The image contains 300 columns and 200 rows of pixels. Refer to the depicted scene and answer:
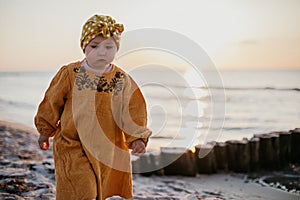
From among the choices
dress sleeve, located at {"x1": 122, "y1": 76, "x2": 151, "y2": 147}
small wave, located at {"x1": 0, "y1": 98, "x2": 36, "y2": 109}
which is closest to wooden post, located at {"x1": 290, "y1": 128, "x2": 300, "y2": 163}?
dress sleeve, located at {"x1": 122, "y1": 76, "x2": 151, "y2": 147}

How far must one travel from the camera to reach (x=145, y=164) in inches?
198

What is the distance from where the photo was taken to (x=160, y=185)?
4637 millimetres

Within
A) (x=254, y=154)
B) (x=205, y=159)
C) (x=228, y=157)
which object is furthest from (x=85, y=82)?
(x=254, y=154)

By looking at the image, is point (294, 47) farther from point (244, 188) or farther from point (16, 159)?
point (16, 159)

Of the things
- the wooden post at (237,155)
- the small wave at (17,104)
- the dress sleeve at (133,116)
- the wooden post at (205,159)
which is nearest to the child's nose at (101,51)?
the dress sleeve at (133,116)

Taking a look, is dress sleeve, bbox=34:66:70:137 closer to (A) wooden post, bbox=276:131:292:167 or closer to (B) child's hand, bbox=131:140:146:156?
(B) child's hand, bbox=131:140:146:156

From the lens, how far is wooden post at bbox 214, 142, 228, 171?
17.1 ft

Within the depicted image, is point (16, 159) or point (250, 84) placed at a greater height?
point (250, 84)

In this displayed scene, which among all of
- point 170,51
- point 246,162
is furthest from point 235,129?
point 170,51

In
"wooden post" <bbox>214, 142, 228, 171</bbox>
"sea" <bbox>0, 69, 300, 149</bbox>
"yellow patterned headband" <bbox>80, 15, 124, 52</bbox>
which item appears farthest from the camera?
"sea" <bbox>0, 69, 300, 149</bbox>

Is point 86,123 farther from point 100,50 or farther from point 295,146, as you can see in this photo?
point 295,146

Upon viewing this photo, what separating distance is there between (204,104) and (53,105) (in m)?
11.5

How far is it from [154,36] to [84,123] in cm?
104

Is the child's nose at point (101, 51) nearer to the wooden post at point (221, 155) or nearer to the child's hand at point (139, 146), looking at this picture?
the child's hand at point (139, 146)
